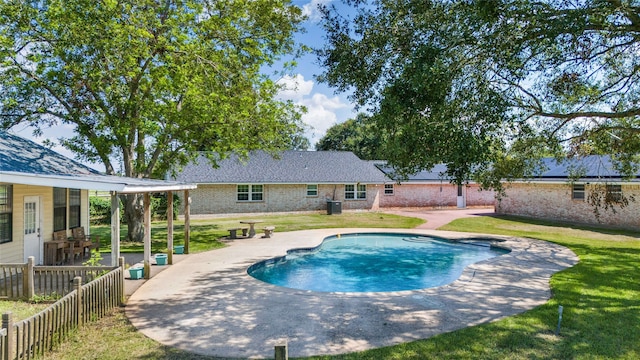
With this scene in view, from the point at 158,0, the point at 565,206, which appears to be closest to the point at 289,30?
the point at 158,0

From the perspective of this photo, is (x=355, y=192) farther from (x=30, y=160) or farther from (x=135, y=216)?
(x=30, y=160)

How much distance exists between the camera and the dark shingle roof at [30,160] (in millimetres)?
10530

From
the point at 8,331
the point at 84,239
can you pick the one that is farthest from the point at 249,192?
the point at 8,331

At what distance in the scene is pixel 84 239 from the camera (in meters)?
13.8

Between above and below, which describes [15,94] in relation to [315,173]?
above

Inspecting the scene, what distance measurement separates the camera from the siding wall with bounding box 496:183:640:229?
21867 millimetres

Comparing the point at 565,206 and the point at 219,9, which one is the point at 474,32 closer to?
the point at 219,9

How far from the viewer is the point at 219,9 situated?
55.4ft

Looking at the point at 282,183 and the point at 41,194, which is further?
the point at 282,183

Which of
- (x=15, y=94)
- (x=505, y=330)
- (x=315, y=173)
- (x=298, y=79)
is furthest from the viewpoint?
(x=315, y=173)

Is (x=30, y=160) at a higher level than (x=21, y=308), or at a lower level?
higher

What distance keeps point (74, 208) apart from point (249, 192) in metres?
15.4

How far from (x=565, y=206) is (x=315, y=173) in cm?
1815

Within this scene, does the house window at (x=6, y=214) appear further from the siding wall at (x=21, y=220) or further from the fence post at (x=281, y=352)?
the fence post at (x=281, y=352)
